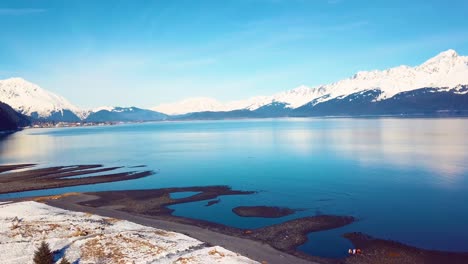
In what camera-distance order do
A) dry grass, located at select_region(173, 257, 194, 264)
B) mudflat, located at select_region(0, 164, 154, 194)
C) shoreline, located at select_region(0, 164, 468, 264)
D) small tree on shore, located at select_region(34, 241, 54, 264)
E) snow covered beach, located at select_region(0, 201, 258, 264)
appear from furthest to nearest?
mudflat, located at select_region(0, 164, 154, 194) < shoreline, located at select_region(0, 164, 468, 264) < snow covered beach, located at select_region(0, 201, 258, 264) < dry grass, located at select_region(173, 257, 194, 264) < small tree on shore, located at select_region(34, 241, 54, 264)

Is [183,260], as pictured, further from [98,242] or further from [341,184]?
[341,184]

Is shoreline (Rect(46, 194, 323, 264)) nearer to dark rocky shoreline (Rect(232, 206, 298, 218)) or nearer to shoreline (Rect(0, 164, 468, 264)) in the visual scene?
shoreline (Rect(0, 164, 468, 264))

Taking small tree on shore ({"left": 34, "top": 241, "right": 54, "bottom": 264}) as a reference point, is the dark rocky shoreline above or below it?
below

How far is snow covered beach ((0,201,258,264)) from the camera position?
29256mm

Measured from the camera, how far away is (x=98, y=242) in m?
32.2

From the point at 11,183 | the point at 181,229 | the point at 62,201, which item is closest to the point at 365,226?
the point at 181,229

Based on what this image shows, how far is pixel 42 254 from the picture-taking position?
2756 centimetres

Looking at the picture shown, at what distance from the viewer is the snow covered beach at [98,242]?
2926cm

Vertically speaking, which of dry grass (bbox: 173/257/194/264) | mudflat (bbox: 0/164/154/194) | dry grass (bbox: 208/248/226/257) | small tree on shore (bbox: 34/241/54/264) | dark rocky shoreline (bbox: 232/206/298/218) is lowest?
dark rocky shoreline (bbox: 232/206/298/218)

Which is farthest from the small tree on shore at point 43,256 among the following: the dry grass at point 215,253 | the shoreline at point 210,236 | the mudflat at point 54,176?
the mudflat at point 54,176

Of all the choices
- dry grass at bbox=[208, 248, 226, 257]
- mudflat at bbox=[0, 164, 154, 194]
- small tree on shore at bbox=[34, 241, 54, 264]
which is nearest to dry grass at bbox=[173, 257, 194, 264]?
dry grass at bbox=[208, 248, 226, 257]

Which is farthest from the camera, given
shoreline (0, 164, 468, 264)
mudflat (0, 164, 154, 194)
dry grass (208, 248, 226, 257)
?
mudflat (0, 164, 154, 194)

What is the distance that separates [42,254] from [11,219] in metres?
15.2

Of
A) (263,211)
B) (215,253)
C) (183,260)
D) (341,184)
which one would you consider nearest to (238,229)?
(263,211)
